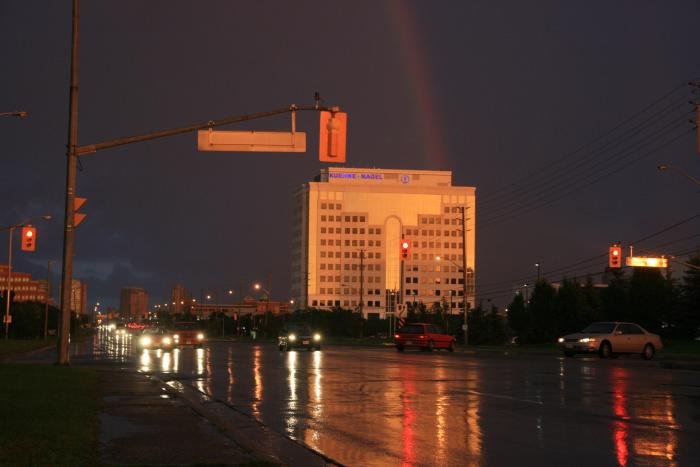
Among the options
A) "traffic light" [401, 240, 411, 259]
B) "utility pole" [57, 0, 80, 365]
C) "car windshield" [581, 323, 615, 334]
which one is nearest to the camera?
"utility pole" [57, 0, 80, 365]

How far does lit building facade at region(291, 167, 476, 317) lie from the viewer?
18900 cm

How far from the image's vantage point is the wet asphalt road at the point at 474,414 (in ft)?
34.7

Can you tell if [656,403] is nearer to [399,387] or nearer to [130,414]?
[399,387]

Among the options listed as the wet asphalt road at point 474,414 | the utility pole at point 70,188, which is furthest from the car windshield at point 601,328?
the utility pole at point 70,188

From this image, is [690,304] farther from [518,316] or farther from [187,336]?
[187,336]

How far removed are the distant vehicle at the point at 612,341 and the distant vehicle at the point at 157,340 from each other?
853 inches

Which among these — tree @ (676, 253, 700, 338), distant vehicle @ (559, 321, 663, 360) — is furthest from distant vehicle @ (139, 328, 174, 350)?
tree @ (676, 253, 700, 338)

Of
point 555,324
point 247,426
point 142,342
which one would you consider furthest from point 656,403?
point 555,324

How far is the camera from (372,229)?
192 m

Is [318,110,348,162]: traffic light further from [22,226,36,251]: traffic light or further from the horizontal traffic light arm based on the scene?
[22,226,36,251]: traffic light

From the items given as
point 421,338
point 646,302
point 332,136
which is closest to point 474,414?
point 332,136

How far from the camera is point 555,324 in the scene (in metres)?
75.7

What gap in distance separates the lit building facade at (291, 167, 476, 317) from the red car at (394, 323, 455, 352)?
134294mm

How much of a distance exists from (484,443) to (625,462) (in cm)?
198
